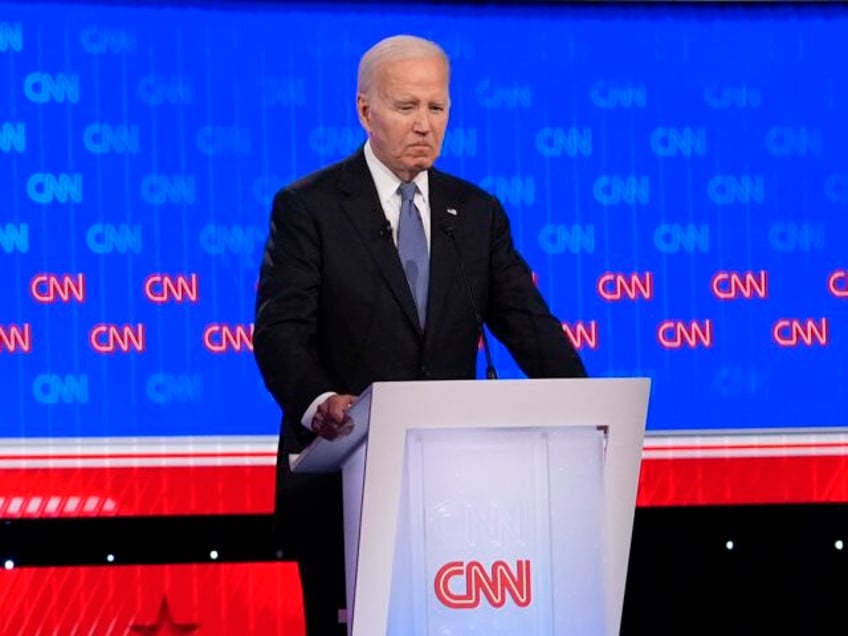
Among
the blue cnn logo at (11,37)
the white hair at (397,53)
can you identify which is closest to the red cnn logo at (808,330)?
the white hair at (397,53)

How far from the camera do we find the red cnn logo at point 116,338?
4070mm

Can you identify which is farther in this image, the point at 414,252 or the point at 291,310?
the point at 414,252

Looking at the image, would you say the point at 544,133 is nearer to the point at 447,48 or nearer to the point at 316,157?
the point at 447,48

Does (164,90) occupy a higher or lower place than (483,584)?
higher

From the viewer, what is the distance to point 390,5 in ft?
13.9

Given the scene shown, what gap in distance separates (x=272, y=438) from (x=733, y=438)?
120 centimetres

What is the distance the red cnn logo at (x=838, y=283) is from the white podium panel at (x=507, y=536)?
2.06 m

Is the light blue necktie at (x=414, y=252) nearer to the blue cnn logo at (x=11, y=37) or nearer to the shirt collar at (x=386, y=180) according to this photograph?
the shirt collar at (x=386, y=180)

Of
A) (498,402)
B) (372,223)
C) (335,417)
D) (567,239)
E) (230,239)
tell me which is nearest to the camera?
(498,402)

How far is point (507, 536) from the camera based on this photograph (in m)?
2.43

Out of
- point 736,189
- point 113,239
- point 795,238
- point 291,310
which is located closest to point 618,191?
point 736,189

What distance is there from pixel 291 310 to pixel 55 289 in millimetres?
1488

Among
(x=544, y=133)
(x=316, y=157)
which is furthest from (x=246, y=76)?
(x=544, y=133)

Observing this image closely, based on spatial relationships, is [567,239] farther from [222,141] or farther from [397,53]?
[397,53]
